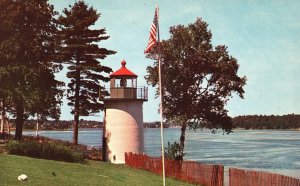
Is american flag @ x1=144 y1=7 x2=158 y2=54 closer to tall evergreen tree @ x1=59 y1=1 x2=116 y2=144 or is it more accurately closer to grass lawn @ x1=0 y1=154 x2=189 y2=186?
grass lawn @ x1=0 y1=154 x2=189 y2=186

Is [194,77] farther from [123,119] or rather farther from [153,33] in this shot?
[153,33]

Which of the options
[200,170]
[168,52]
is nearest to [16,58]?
[168,52]

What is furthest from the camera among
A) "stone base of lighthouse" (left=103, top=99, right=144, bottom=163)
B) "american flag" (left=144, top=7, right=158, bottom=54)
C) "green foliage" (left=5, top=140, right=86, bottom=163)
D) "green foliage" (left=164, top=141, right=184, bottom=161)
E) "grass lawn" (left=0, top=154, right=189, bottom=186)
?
"stone base of lighthouse" (left=103, top=99, right=144, bottom=163)

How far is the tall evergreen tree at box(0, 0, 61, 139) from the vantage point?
33844 millimetres

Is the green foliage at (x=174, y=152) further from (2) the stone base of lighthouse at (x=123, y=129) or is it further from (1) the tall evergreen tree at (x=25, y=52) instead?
(1) the tall evergreen tree at (x=25, y=52)

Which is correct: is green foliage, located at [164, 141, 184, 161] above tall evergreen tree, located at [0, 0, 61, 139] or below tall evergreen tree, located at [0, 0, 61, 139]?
below

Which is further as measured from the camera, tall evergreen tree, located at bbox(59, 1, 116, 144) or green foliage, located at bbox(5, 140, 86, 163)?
tall evergreen tree, located at bbox(59, 1, 116, 144)

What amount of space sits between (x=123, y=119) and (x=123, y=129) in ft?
2.76

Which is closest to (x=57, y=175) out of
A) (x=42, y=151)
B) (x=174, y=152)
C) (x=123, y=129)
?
(x=42, y=151)

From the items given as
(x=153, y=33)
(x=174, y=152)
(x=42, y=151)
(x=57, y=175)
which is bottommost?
(x=57, y=175)

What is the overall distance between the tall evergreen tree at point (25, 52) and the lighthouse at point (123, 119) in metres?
5.41

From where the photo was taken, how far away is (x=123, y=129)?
3562 centimetres

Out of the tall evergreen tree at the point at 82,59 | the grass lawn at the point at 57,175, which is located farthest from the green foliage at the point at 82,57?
the grass lawn at the point at 57,175

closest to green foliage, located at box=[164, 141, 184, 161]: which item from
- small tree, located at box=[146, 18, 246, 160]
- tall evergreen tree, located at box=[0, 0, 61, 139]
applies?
small tree, located at box=[146, 18, 246, 160]
